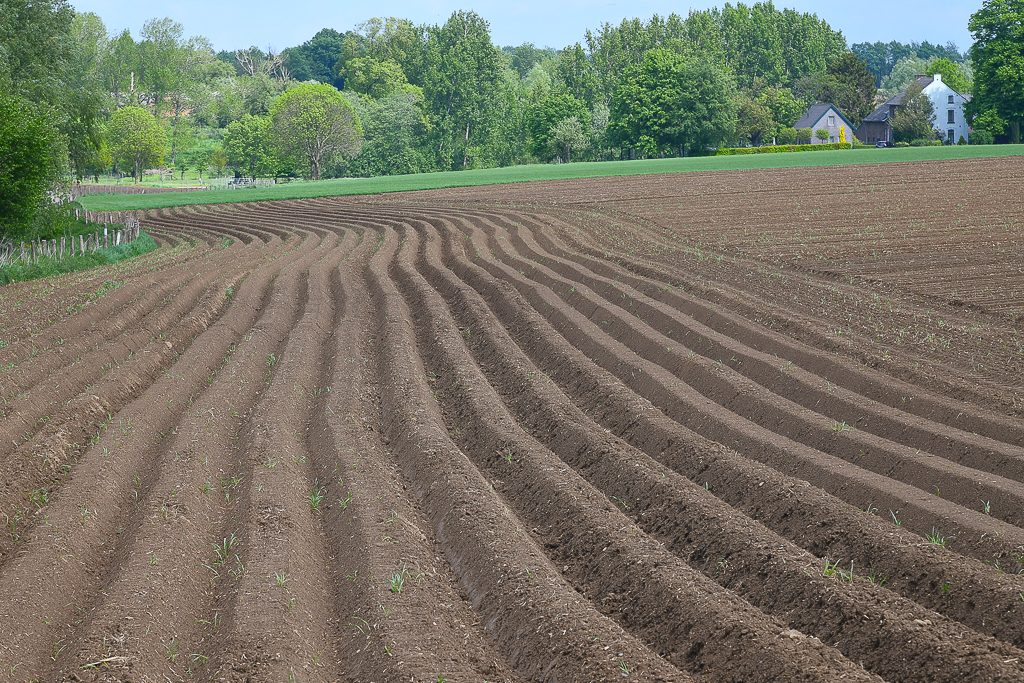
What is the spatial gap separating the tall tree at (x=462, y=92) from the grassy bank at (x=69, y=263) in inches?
2519

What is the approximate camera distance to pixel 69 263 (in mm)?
22969

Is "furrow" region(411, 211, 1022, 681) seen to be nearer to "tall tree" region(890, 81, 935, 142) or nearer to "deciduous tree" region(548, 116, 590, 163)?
"deciduous tree" region(548, 116, 590, 163)

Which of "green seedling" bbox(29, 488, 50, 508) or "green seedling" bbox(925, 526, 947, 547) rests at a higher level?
"green seedling" bbox(29, 488, 50, 508)

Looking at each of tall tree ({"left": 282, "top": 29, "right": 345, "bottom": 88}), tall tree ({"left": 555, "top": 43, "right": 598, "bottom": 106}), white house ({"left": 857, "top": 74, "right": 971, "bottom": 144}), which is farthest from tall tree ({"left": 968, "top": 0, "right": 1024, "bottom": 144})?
tall tree ({"left": 282, "top": 29, "right": 345, "bottom": 88})

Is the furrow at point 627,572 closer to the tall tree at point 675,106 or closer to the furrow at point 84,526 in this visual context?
the furrow at point 84,526

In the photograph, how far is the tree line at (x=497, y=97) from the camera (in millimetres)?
77688

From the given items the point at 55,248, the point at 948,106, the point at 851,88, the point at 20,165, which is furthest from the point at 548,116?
the point at 55,248

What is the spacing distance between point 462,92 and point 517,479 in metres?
85.0

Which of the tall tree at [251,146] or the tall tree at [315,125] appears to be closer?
the tall tree at [315,125]

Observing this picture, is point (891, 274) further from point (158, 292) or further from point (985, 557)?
point (158, 292)

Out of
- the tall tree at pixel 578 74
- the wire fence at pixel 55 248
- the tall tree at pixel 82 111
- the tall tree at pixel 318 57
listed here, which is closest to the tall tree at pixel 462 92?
the tall tree at pixel 578 74

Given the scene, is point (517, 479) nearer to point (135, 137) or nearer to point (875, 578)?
point (875, 578)

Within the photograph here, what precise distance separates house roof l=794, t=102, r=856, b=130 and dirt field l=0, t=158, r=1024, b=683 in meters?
79.3

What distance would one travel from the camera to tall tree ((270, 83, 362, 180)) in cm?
7869
